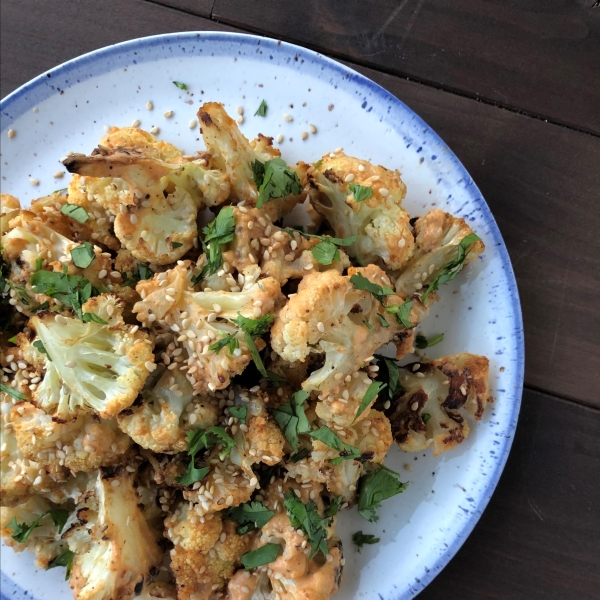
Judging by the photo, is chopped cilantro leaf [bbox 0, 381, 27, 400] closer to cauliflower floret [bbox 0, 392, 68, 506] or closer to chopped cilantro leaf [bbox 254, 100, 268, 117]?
cauliflower floret [bbox 0, 392, 68, 506]

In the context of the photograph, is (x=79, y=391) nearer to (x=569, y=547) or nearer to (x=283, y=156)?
(x=283, y=156)

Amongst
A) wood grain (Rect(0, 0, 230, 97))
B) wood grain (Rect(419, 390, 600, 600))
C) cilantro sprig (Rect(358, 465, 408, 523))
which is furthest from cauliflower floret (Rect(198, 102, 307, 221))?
wood grain (Rect(419, 390, 600, 600))

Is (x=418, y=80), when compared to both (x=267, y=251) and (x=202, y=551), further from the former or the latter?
(x=202, y=551)

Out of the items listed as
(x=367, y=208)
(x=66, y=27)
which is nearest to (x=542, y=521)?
(x=367, y=208)

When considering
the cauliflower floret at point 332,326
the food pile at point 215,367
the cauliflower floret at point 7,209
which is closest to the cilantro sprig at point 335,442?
the food pile at point 215,367

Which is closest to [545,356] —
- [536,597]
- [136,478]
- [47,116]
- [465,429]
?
[465,429]

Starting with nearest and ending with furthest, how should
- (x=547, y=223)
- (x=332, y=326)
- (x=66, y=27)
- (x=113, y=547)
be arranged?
1. (x=332, y=326)
2. (x=113, y=547)
3. (x=547, y=223)
4. (x=66, y=27)
